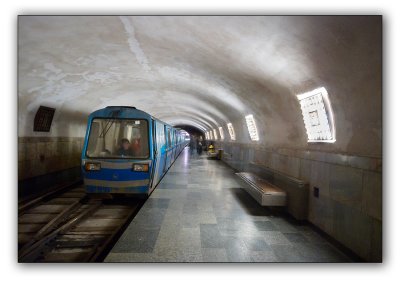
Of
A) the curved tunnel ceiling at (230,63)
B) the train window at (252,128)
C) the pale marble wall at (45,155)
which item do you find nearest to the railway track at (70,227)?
the pale marble wall at (45,155)

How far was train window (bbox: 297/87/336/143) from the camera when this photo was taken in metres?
4.24

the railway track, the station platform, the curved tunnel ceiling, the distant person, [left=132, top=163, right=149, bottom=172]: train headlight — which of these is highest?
the curved tunnel ceiling

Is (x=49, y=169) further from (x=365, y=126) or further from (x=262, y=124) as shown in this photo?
(x=365, y=126)

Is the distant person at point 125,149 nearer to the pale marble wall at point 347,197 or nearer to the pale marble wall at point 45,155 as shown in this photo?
the pale marble wall at point 45,155

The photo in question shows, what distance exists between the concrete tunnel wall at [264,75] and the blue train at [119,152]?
5.03 feet

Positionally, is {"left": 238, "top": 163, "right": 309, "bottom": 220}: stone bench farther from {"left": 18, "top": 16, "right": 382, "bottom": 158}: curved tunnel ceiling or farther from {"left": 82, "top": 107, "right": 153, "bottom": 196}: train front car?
{"left": 82, "top": 107, "right": 153, "bottom": 196}: train front car

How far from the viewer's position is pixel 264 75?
534cm

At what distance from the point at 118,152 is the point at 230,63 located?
3.38 m

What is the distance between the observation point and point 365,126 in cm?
336

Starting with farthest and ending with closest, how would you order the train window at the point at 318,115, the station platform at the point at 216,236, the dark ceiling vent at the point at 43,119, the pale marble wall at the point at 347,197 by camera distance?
the dark ceiling vent at the point at 43,119 → the train window at the point at 318,115 → the station platform at the point at 216,236 → the pale marble wall at the point at 347,197

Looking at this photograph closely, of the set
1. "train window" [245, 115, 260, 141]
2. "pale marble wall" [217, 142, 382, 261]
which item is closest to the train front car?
"pale marble wall" [217, 142, 382, 261]

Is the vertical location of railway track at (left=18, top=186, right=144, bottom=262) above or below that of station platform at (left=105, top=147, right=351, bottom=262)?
below

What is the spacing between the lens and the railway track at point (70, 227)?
3961 mm

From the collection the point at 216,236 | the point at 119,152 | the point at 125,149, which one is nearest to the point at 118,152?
the point at 119,152
